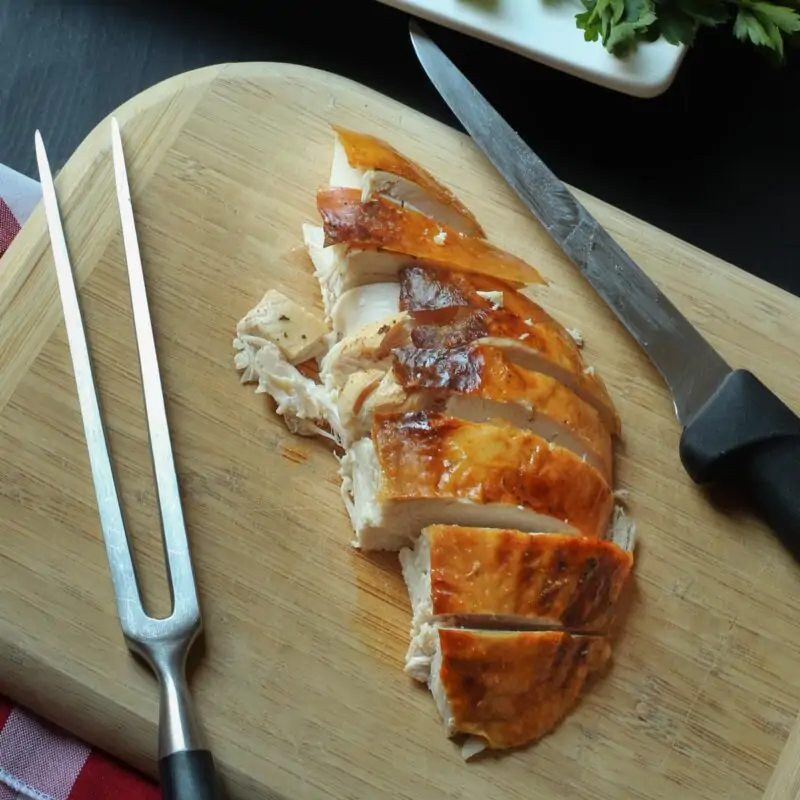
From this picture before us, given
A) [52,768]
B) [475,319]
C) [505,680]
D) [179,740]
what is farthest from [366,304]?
[52,768]

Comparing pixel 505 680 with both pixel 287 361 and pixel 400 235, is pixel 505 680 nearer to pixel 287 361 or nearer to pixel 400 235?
pixel 287 361

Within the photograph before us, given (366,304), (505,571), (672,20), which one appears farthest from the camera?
(672,20)

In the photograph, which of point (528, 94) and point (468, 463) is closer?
point (468, 463)

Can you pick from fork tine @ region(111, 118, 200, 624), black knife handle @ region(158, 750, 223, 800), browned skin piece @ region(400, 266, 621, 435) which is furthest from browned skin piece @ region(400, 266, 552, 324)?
black knife handle @ region(158, 750, 223, 800)

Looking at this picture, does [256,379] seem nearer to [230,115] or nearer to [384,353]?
[384,353]

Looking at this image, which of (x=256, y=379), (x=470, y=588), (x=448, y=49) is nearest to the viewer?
(x=470, y=588)

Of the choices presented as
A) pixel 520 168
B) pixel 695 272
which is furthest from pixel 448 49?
pixel 695 272

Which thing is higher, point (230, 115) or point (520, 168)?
point (520, 168)
